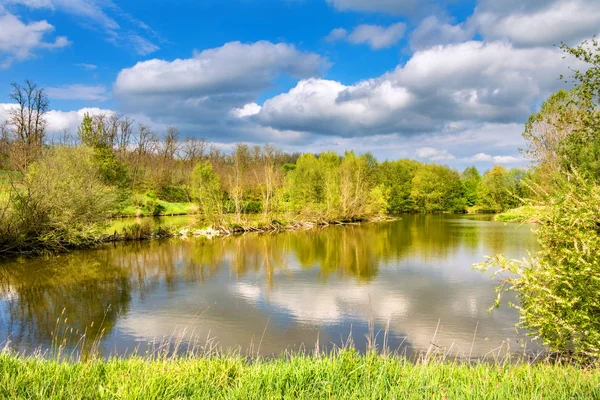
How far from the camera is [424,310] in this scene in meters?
11.1

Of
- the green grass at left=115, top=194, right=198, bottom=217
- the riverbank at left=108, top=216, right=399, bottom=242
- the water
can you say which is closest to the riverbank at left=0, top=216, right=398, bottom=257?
the riverbank at left=108, top=216, right=399, bottom=242

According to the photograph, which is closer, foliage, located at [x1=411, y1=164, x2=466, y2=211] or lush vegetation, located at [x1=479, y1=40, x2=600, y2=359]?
lush vegetation, located at [x1=479, y1=40, x2=600, y2=359]

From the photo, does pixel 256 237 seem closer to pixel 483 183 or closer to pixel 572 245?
pixel 572 245

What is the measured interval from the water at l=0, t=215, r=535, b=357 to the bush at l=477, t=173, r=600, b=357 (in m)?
1.50

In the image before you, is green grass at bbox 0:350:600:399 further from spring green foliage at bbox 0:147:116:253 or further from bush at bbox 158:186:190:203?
bush at bbox 158:186:190:203

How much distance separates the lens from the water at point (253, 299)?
9039 mm

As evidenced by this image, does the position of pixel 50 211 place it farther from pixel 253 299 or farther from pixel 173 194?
pixel 173 194

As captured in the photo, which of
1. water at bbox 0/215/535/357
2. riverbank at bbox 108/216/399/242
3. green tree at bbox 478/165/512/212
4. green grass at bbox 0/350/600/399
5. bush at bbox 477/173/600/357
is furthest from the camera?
green tree at bbox 478/165/512/212

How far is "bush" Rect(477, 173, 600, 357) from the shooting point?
5777mm

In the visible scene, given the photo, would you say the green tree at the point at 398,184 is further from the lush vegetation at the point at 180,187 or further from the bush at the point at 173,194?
the bush at the point at 173,194

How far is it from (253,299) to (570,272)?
28.6ft

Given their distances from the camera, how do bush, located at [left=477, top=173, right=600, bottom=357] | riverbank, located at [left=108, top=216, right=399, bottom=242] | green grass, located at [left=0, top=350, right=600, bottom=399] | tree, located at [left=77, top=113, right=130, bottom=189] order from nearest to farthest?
green grass, located at [left=0, top=350, right=600, bottom=399], bush, located at [left=477, top=173, right=600, bottom=357], riverbank, located at [left=108, top=216, right=399, bottom=242], tree, located at [left=77, top=113, right=130, bottom=189]

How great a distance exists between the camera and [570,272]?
5875 millimetres

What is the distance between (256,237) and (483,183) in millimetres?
50043
